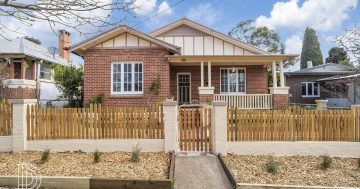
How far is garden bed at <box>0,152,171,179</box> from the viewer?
A: 6867 millimetres

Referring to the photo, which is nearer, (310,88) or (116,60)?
(116,60)

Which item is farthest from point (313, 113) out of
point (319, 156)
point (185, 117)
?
point (185, 117)

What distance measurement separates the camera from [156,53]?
16797 millimetres

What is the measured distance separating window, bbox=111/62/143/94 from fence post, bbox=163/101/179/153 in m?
8.58

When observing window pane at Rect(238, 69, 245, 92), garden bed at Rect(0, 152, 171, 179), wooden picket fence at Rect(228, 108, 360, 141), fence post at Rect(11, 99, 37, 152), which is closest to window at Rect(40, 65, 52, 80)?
window pane at Rect(238, 69, 245, 92)

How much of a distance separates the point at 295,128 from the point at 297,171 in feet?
5.66

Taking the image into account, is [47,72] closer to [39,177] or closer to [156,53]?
[156,53]

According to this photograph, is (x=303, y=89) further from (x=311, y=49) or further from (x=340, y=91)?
(x=311, y=49)

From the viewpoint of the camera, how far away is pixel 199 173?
7.16 m

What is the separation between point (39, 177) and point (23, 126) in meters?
2.62

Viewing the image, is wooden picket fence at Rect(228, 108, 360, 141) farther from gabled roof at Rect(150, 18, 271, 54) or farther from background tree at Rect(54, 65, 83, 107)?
background tree at Rect(54, 65, 83, 107)

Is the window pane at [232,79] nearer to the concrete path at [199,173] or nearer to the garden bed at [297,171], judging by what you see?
the garden bed at [297,171]

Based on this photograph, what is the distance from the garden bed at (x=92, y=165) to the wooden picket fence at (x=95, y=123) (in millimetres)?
539

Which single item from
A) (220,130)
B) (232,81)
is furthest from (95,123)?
(232,81)
